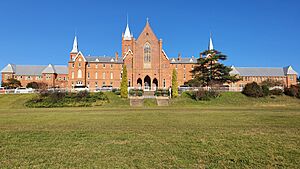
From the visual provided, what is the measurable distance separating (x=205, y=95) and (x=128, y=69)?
83.4 feet

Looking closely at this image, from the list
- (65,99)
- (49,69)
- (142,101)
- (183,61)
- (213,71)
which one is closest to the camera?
(65,99)

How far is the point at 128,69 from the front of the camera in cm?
5459

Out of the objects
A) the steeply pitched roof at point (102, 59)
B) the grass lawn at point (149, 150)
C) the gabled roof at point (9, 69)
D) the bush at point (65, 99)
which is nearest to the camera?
the grass lawn at point (149, 150)

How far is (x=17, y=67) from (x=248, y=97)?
283ft

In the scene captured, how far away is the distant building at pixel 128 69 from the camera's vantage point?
54.3 m

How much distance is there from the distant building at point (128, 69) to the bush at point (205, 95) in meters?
12.3

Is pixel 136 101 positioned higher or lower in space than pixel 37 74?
lower

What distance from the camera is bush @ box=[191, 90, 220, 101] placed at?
116ft

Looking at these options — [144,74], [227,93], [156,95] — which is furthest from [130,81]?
[227,93]

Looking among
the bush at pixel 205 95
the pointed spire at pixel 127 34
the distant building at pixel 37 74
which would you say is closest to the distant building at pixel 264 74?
the pointed spire at pixel 127 34

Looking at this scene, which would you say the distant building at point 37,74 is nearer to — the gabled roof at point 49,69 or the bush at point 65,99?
the gabled roof at point 49,69

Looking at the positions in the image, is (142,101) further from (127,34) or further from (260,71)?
(260,71)

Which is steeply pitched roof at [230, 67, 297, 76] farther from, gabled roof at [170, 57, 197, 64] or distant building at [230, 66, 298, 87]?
gabled roof at [170, 57, 197, 64]

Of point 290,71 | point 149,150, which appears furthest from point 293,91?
point 290,71
